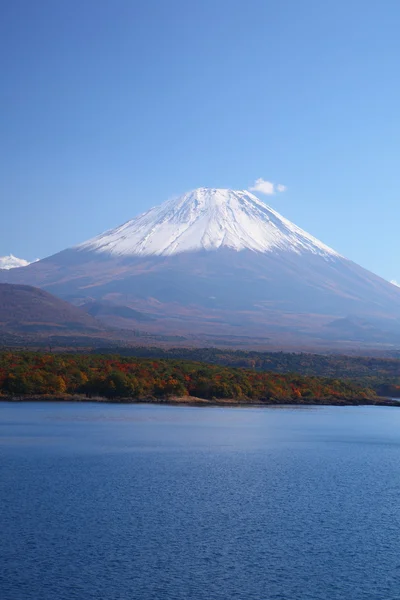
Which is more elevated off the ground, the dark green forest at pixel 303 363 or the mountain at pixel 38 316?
the mountain at pixel 38 316

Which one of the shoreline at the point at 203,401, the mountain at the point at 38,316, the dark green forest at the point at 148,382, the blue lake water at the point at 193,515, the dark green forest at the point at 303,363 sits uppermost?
the mountain at the point at 38,316

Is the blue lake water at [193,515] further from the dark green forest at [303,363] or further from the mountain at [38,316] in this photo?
the mountain at [38,316]

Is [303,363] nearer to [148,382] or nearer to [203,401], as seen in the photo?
[203,401]

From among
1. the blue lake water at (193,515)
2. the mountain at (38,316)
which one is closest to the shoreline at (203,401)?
the blue lake water at (193,515)

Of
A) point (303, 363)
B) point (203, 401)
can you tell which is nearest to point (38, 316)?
point (303, 363)

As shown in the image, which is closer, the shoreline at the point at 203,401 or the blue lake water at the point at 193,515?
the blue lake water at the point at 193,515

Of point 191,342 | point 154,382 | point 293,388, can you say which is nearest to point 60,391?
point 154,382

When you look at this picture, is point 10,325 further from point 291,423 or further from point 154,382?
point 291,423
